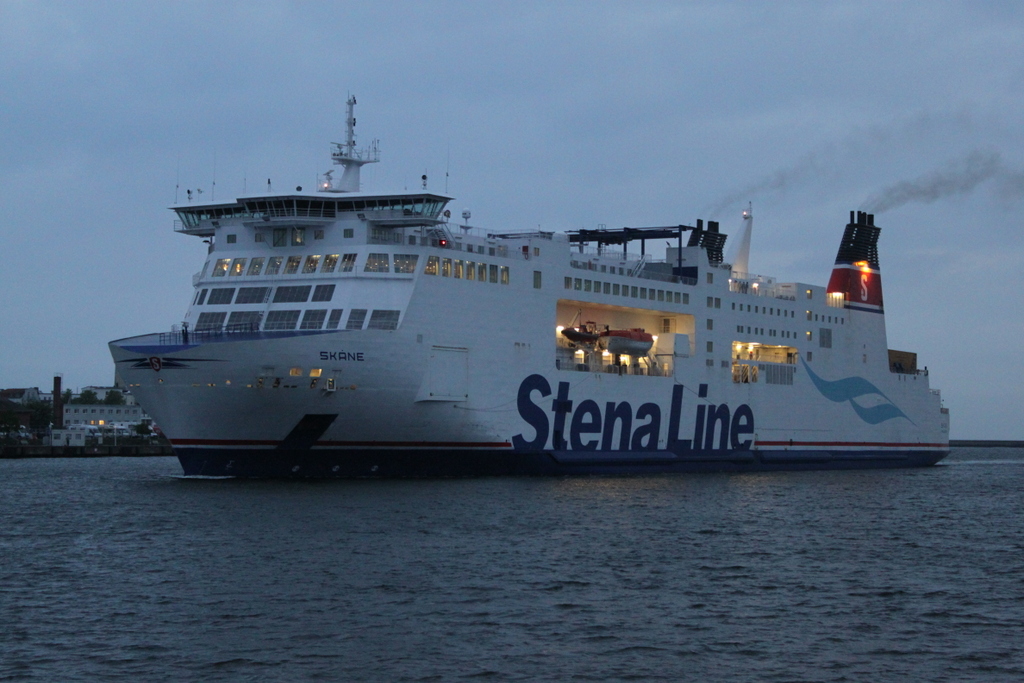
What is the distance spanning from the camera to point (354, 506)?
32094 millimetres

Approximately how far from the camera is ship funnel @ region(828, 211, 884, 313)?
6069 cm

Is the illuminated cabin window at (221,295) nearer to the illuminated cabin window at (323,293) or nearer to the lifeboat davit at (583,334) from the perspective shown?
the illuminated cabin window at (323,293)

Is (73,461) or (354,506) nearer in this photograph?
(354,506)

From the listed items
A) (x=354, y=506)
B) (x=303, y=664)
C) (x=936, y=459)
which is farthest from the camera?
(x=936, y=459)

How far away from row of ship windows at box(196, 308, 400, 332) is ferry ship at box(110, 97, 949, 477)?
0.06 metres

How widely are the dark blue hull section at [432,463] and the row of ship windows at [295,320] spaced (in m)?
3.91

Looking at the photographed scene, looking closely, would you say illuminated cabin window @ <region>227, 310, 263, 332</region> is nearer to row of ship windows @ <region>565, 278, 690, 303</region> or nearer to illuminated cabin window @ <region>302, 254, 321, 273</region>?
illuminated cabin window @ <region>302, 254, 321, 273</region>

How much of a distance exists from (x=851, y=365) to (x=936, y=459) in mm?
11103

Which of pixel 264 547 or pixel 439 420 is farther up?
pixel 439 420

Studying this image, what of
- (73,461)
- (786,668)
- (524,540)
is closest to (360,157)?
(524,540)

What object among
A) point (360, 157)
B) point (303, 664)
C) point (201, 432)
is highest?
point (360, 157)

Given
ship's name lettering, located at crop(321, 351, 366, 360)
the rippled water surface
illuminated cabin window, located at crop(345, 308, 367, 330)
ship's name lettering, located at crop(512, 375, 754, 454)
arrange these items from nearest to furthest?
the rippled water surface
ship's name lettering, located at crop(321, 351, 366, 360)
illuminated cabin window, located at crop(345, 308, 367, 330)
ship's name lettering, located at crop(512, 375, 754, 454)

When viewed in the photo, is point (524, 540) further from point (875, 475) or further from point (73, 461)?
point (73, 461)

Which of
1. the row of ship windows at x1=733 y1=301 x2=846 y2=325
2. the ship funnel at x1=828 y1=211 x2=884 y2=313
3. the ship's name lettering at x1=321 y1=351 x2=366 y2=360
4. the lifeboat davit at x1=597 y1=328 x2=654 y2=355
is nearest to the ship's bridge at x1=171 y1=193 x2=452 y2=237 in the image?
the ship's name lettering at x1=321 y1=351 x2=366 y2=360
